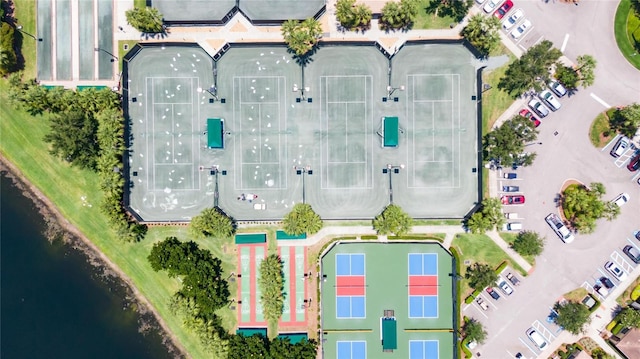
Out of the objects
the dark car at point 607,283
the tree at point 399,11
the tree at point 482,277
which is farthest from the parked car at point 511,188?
the tree at point 399,11

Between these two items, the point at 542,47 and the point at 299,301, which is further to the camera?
the point at 299,301

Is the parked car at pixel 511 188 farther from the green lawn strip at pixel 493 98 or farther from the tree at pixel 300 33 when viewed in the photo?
the tree at pixel 300 33

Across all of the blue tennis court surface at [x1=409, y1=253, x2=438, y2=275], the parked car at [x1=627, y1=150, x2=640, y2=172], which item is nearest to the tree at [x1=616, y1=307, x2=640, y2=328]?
the parked car at [x1=627, y1=150, x2=640, y2=172]

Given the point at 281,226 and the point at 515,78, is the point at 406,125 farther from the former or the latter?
the point at 281,226

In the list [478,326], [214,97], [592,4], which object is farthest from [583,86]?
[214,97]

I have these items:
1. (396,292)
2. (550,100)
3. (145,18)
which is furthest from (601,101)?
(145,18)

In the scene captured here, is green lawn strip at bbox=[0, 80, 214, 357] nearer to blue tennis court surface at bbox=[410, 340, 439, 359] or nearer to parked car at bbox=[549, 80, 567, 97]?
blue tennis court surface at bbox=[410, 340, 439, 359]
